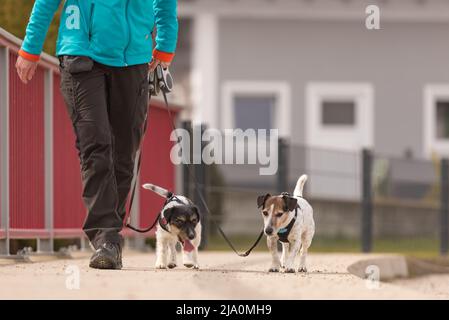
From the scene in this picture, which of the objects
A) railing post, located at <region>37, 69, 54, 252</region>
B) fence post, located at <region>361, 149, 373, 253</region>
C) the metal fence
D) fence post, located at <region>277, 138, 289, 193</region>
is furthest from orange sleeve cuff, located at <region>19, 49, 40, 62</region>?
fence post, located at <region>361, 149, 373, 253</region>

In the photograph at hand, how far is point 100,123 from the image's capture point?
7.93 metres

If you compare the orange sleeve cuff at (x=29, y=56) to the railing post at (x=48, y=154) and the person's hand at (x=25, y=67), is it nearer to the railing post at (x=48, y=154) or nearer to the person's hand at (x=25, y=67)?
the person's hand at (x=25, y=67)

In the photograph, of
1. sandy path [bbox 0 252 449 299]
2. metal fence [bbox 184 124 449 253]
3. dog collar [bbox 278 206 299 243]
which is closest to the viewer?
sandy path [bbox 0 252 449 299]

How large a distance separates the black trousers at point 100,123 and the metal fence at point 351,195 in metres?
7.30

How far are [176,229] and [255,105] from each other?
658 inches

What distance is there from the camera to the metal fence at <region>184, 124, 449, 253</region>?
17672 mm

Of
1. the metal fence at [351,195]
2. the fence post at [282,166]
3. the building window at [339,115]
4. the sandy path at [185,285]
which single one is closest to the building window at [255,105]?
the building window at [339,115]

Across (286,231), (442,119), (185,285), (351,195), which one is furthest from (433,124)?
(185,285)

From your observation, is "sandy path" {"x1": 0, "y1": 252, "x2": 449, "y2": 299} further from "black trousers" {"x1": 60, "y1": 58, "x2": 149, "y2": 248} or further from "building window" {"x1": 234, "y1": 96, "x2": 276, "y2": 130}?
"building window" {"x1": 234, "y1": 96, "x2": 276, "y2": 130}

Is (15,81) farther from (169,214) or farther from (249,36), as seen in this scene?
(249,36)

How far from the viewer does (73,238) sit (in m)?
11.9

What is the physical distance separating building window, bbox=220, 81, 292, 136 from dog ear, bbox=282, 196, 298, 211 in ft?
54.3
